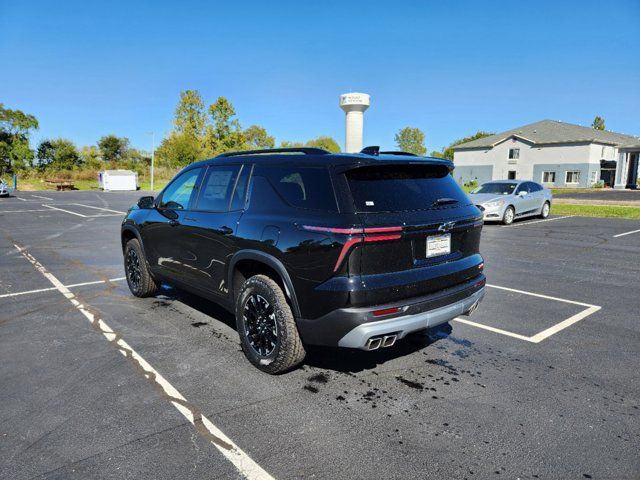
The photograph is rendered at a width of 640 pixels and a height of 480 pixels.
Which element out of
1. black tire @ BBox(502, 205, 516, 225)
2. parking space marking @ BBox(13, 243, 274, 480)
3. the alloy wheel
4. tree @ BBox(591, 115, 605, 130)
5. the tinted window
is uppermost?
tree @ BBox(591, 115, 605, 130)

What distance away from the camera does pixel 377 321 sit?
3127 millimetres

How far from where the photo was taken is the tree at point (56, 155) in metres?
57.6

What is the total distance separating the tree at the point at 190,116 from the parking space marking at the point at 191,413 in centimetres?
6288

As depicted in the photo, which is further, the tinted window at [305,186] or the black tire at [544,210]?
the black tire at [544,210]

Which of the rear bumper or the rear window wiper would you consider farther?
the rear window wiper

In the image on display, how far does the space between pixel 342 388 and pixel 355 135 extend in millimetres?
49653

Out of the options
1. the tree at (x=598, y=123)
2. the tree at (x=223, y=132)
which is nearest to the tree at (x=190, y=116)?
the tree at (x=223, y=132)

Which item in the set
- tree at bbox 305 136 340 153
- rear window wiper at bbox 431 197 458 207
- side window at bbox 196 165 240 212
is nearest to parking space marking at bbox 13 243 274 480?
side window at bbox 196 165 240 212

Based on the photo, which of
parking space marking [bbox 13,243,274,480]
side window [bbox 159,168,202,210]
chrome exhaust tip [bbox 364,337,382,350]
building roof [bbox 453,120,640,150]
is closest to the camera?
parking space marking [bbox 13,243,274,480]

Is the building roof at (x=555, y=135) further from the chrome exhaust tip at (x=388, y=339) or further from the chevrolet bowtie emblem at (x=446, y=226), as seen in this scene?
the chrome exhaust tip at (x=388, y=339)

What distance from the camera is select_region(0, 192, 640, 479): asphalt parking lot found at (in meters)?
2.59

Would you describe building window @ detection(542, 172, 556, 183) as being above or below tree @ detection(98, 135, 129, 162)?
below

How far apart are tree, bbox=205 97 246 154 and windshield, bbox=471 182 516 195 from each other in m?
44.7

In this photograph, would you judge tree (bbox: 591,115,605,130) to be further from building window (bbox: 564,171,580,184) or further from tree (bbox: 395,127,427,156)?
building window (bbox: 564,171,580,184)
